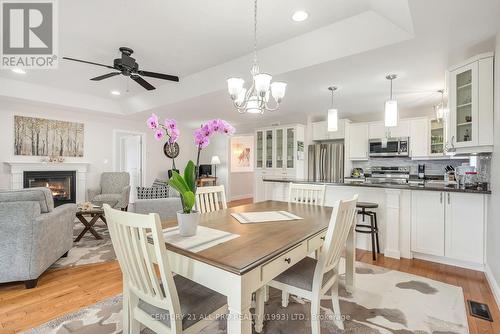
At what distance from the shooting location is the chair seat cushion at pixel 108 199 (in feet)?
16.0

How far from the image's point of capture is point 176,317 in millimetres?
1050

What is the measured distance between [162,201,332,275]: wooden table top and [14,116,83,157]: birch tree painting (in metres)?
4.80

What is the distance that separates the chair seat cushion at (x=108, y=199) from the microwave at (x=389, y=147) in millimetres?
5165

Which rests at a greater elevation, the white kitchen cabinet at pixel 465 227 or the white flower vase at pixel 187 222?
the white flower vase at pixel 187 222

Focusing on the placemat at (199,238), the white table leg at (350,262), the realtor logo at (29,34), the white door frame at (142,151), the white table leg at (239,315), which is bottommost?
the white table leg at (350,262)

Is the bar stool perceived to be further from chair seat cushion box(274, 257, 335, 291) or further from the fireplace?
the fireplace

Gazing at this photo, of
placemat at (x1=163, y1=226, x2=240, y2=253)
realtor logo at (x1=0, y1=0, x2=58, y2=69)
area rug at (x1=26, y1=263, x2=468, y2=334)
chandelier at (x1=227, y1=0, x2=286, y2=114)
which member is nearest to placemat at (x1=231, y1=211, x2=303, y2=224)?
placemat at (x1=163, y1=226, x2=240, y2=253)

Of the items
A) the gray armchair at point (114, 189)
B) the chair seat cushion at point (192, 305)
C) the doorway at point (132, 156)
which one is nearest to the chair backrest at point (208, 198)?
the chair seat cushion at point (192, 305)

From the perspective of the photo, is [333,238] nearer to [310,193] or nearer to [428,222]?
[310,193]

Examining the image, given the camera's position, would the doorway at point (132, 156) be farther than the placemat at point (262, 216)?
Yes

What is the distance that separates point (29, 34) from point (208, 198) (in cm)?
275

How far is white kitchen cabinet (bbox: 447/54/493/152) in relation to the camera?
7.46 ft

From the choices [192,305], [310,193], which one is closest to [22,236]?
[192,305]

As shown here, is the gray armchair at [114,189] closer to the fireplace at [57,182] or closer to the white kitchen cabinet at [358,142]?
the fireplace at [57,182]
